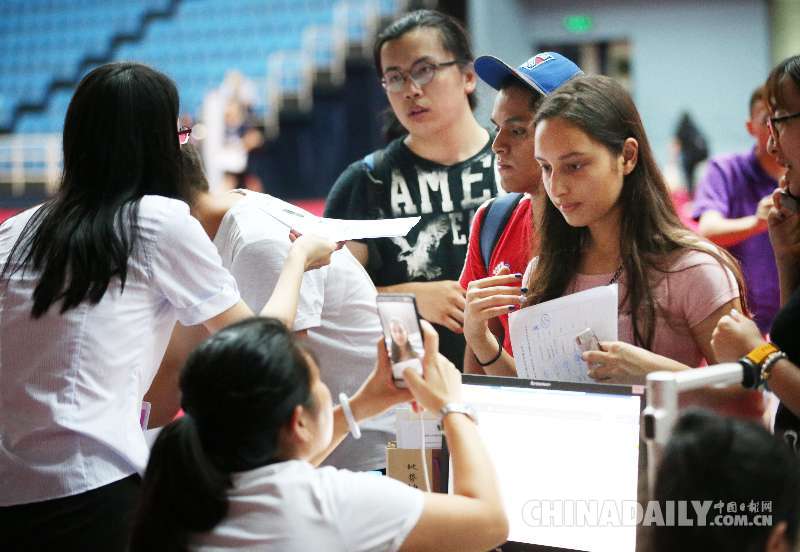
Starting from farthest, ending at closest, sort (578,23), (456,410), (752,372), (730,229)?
(578,23)
(730,229)
(456,410)
(752,372)

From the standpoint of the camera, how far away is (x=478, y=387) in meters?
1.67

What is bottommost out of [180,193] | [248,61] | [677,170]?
[677,170]

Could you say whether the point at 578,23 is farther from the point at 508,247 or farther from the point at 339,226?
the point at 339,226

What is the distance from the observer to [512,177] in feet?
6.82

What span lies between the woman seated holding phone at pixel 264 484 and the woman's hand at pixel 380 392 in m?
0.20

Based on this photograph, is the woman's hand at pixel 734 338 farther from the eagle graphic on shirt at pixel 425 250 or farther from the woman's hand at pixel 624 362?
the eagle graphic on shirt at pixel 425 250

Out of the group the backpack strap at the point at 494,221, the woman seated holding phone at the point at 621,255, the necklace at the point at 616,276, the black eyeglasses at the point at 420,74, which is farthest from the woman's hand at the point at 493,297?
the black eyeglasses at the point at 420,74

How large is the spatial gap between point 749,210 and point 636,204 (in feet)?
6.49

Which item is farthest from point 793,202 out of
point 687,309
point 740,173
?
point 740,173

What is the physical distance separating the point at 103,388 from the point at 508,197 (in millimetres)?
972

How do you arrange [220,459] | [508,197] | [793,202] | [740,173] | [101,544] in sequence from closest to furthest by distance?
[220,459]
[101,544]
[793,202]
[508,197]
[740,173]

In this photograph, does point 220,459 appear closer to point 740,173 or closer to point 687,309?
point 687,309

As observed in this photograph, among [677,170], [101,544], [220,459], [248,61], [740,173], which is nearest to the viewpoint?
[220,459]

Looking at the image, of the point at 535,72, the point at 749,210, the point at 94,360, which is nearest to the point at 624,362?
the point at 535,72
